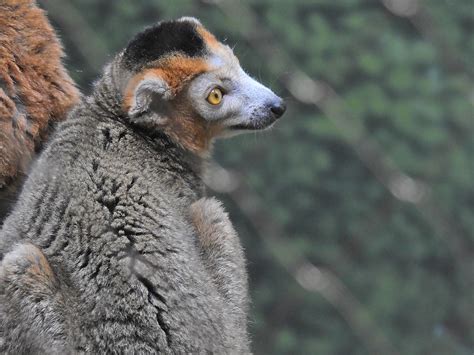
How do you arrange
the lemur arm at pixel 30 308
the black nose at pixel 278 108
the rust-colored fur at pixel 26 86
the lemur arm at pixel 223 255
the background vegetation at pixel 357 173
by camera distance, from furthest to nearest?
the background vegetation at pixel 357 173
the black nose at pixel 278 108
the rust-colored fur at pixel 26 86
the lemur arm at pixel 223 255
the lemur arm at pixel 30 308

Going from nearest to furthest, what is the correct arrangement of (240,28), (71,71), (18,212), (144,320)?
(144,320) < (18,212) < (71,71) < (240,28)

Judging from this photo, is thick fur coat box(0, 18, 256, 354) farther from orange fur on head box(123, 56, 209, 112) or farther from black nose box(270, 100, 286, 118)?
black nose box(270, 100, 286, 118)

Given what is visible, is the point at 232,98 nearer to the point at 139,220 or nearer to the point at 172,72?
the point at 172,72

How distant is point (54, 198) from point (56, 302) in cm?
27

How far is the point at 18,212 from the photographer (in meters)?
2.73

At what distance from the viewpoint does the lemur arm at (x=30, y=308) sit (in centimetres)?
248

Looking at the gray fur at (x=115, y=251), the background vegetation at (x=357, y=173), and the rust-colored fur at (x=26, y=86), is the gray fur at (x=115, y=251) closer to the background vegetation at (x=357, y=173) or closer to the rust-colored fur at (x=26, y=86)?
the rust-colored fur at (x=26, y=86)

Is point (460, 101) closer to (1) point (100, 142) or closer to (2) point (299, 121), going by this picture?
(2) point (299, 121)

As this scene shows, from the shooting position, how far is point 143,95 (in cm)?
282

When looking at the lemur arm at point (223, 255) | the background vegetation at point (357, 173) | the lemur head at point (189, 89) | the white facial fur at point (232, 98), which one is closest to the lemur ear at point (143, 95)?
the lemur head at point (189, 89)

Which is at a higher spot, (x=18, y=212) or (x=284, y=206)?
(x=18, y=212)

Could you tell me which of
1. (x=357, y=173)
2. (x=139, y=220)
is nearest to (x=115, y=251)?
(x=139, y=220)

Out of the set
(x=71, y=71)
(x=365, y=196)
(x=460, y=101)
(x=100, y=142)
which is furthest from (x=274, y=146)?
(x=100, y=142)

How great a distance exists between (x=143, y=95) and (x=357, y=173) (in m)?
2.91
